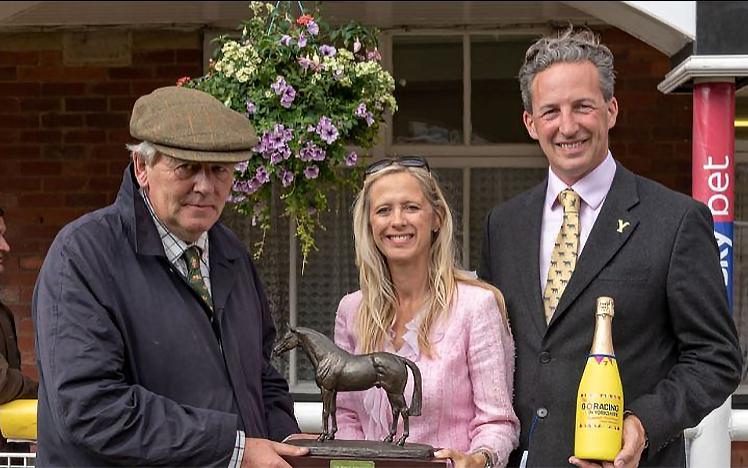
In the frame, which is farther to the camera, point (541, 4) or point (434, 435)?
point (541, 4)

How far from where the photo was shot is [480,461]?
2646 mm

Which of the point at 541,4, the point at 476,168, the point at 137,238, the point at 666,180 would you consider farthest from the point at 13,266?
the point at 137,238

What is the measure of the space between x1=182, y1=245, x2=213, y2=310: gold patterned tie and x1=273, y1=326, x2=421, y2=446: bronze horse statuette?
242 mm

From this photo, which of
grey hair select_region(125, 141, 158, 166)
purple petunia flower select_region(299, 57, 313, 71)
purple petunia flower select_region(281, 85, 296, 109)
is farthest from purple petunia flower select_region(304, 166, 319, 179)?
grey hair select_region(125, 141, 158, 166)

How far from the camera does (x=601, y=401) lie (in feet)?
8.36

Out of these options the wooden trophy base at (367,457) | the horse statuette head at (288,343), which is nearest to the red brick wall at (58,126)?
the horse statuette head at (288,343)

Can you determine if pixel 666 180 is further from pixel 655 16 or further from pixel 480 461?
pixel 480 461

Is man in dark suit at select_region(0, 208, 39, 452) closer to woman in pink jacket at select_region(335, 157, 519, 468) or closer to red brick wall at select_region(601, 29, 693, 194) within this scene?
woman in pink jacket at select_region(335, 157, 519, 468)

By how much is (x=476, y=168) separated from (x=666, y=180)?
3.27 ft

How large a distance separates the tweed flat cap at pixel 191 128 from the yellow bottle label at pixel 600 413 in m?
0.94

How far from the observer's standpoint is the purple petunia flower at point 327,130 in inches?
164

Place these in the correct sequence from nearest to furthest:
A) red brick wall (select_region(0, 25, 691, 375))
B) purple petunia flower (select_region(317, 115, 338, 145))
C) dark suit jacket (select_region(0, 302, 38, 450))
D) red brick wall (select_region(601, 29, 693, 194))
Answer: purple petunia flower (select_region(317, 115, 338, 145)), dark suit jacket (select_region(0, 302, 38, 450)), red brick wall (select_region(601, 29, 693, 194)), red brick wall (select_region(0, 25, 691, 375))

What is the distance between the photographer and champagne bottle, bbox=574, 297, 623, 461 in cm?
253

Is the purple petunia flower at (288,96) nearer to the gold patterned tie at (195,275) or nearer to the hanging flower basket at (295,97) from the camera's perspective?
the hanging flower basket at (295,97)
